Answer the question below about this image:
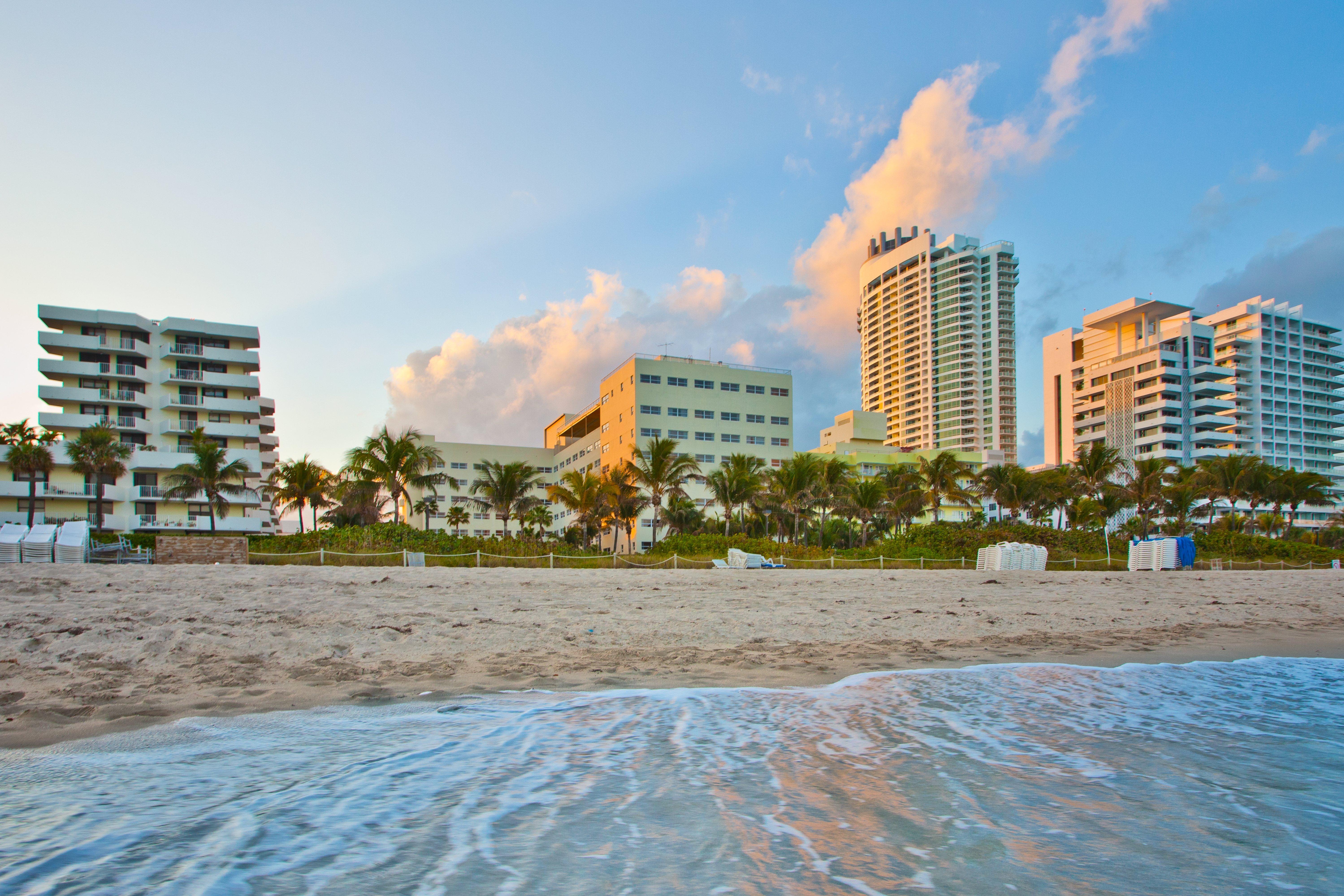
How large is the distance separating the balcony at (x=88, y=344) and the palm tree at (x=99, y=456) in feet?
22.4

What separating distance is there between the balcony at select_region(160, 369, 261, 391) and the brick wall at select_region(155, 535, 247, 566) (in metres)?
41.2

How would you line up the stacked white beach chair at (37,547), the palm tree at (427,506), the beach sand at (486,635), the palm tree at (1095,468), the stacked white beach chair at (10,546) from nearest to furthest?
the beach sand at (486,635), the stacked white beach chair at (10,546), the stacked white beach chair at (37,547), the palm tree at (1095,468), the palm tree at (427,506)

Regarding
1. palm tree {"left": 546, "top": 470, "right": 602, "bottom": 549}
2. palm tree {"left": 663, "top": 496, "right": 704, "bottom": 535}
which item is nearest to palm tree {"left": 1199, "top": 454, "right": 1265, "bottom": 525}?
palm tree {"left": 663, "top": 496, "right": 704, "bottom": 535}

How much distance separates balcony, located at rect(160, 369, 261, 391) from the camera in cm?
5184

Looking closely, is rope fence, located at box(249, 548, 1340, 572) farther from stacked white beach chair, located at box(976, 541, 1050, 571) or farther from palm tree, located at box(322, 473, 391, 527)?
palm tree, located at box(322, 473, 391, 527)

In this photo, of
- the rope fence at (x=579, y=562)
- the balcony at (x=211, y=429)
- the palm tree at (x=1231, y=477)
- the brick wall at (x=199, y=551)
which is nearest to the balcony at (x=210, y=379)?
the balcony at (x=211, y=429)

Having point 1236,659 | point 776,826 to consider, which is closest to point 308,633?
point 776,826

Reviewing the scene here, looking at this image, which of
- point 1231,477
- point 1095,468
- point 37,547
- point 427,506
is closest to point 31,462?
point 427,506

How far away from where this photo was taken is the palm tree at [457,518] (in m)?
72.3

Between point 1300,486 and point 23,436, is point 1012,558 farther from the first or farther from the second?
point 23,436

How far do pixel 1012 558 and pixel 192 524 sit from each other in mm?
50128

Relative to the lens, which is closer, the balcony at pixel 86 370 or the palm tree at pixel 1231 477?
the balcony at pixel 86 370

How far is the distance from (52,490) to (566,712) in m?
56.3

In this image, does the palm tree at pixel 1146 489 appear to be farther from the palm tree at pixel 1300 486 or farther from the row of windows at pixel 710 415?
the row of windows at pixel 710 415
